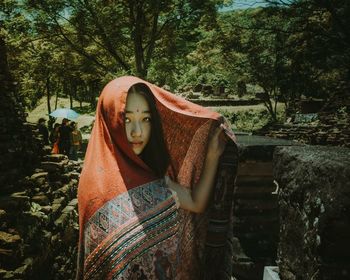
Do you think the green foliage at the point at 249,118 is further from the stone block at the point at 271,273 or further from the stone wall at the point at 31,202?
the stone block at the point at 271,273

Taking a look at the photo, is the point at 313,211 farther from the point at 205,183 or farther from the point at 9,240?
the point at 9,240

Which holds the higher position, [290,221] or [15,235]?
[290,221]

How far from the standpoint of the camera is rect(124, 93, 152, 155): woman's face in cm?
184

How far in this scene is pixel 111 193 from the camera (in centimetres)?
176

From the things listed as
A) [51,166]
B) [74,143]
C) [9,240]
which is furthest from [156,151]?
[74,143]

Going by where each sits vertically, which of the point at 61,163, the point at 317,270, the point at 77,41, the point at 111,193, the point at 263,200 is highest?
the point at 77,41

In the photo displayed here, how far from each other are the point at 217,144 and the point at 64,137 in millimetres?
10577

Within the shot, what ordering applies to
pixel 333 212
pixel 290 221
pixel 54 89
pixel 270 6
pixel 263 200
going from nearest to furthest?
pixel 333 212 → pixel 290 221 → pixel 263 200 → pixel 270 6 → pixel 54 89

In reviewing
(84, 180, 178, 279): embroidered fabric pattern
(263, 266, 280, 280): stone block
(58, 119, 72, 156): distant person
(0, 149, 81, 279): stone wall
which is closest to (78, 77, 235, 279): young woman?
(84, 180, 178, 279): embroidered fabric pattern

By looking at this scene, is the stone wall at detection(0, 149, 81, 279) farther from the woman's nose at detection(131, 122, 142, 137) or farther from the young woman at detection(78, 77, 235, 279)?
the woman's nose at detection(131, 122, 142, 137)

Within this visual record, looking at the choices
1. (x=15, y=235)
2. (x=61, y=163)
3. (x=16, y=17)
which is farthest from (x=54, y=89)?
(x=15, y=235)

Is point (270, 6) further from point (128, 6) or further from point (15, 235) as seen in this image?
point (15, 235)

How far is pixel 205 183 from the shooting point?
74.4 inches

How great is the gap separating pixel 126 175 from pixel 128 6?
12494 millimetres
